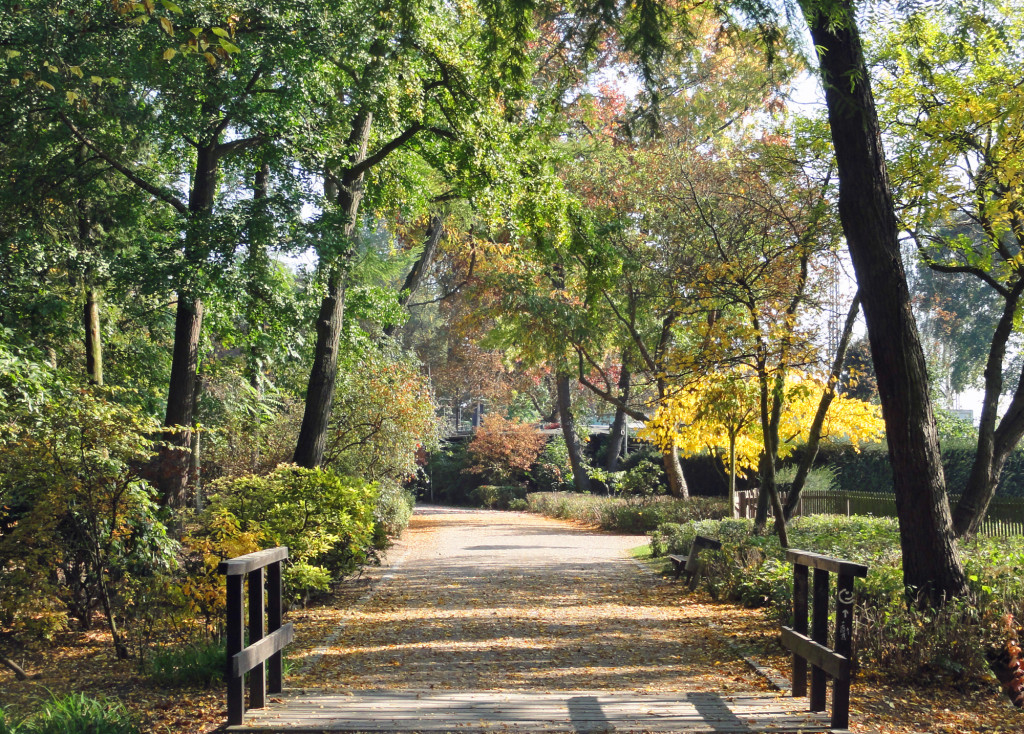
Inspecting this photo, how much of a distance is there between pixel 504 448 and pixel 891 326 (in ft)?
99.7

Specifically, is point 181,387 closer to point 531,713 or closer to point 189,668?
point 189,668

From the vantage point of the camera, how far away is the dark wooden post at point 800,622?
20.0ft

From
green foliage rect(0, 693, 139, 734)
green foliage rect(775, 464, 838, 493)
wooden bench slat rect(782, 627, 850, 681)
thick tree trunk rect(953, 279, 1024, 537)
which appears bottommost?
green foliage rect(0, 693, 139, 734)

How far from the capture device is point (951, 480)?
24.8 m

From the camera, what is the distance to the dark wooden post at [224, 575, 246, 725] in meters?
5.21

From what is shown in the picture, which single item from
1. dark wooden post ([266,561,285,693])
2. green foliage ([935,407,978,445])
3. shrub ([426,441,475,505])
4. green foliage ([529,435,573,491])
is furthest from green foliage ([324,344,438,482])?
shrub ([426,441,475,505])

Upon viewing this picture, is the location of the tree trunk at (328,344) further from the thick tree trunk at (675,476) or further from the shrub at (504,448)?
the shrub at (504,448)

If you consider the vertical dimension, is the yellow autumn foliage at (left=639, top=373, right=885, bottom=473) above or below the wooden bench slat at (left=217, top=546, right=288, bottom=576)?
above

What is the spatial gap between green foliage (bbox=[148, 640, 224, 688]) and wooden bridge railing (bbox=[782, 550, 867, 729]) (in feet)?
13.7

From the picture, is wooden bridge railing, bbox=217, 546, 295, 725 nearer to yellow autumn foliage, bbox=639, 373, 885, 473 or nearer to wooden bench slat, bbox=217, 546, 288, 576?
wooden bench slat, bbox=217, 546, 288, 576

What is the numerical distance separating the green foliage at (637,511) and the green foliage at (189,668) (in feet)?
50.0

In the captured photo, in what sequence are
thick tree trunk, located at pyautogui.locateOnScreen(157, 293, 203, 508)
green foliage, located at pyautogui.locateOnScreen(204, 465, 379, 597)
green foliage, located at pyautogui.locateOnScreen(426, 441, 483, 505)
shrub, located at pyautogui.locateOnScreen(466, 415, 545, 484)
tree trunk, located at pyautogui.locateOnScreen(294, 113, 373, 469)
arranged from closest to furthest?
green foliage, located at pyautogui.locateOnScreen(204, 465, 379, 597), thick tree trunk, located at pyautogui.locateOnScreen(157, 293, 203, 508), tree trunk, located at pyautogui.locateOnScreen(294, 113, 373, 469), shrub, located at pyautogui.locateOnScreen(466, 415, 545, 484), green foliage, located at pyautogui.locateOnScreen(426, 441, 483, 505)

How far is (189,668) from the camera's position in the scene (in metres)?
6.39

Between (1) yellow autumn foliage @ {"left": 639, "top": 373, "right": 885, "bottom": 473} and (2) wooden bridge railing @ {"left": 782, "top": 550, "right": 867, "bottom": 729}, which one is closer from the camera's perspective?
(2) wooden bridge railing @ {"left": 782, "top": 550, "right": 867, "bottom": 729}
